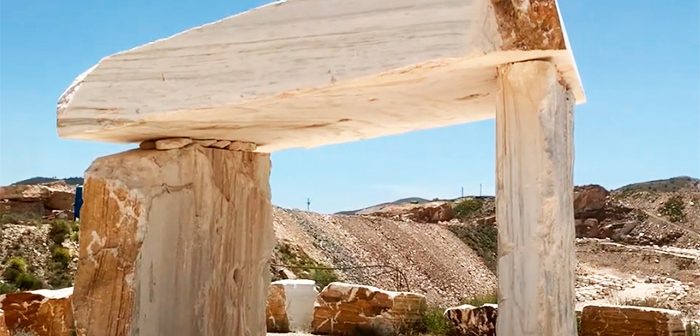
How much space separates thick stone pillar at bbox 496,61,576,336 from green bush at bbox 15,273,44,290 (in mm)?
12629

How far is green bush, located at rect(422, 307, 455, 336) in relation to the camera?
24.2 ft

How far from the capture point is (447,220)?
137ft

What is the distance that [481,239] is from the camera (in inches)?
1300

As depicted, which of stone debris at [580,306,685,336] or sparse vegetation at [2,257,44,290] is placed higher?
sparse vegetation at [2,257,44,290]

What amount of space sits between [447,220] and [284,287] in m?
33.6

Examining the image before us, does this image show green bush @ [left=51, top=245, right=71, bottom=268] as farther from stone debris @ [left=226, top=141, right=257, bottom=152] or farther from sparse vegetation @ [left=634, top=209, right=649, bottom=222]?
sparse vegetation @ [left=634, top=209, right=649, bottom=222]

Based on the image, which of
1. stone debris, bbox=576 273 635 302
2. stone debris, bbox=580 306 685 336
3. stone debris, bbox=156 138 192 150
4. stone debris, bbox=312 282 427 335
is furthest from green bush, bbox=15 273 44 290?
stone debris, bbox=576 273 635 302

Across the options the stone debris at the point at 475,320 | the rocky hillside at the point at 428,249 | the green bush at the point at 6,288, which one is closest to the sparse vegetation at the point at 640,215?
the rocky hillside at the point at 428,249

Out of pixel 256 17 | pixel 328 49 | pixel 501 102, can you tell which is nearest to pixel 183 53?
pixel 256 17

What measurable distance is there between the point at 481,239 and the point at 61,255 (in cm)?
2012

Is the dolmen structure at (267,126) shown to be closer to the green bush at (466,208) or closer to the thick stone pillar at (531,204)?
the thick stone pillar at (531,204)

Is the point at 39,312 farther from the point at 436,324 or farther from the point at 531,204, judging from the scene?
the point at 531,204

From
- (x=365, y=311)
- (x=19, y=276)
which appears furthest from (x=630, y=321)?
(x=19, y=276)

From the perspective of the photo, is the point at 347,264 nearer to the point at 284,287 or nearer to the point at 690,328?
the point at 284,287
